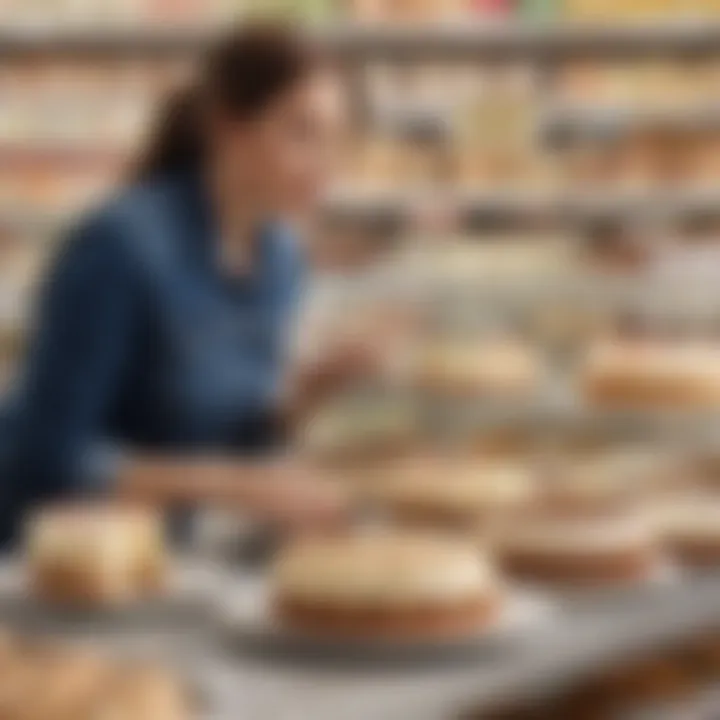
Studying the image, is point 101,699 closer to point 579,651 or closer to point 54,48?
point 579,651

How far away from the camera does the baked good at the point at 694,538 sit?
1.92m

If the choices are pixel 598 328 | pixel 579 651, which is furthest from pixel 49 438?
pixel 598 328

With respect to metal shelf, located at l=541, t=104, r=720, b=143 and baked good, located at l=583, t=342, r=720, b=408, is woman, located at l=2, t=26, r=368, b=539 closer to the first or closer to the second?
baked good, located at l=583, t=342, r=720, b=408

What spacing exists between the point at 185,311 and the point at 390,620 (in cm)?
118

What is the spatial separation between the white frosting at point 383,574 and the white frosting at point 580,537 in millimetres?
125

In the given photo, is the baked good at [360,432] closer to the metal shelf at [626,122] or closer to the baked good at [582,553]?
the baked good at [582,553]

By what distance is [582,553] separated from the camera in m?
1.80

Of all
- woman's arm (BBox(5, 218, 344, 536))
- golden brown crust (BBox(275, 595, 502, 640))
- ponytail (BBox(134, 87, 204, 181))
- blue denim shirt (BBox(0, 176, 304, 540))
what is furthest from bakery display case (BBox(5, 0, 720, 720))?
ponytail (BBox(134, 87, 204, 181))

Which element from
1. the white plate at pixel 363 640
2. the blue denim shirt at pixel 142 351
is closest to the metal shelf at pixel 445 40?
the blue denim shirt at pixel 142 351

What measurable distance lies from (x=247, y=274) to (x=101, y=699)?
1567 mm

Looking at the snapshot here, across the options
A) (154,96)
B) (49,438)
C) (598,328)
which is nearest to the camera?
(49,438)

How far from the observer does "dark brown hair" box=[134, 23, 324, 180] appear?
2609 millimetres

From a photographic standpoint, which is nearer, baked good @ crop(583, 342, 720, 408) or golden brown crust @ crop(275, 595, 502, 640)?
golden brown crust @ crop(275, 595, 502, 640)

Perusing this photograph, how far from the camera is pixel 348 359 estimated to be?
2945 millimetres
